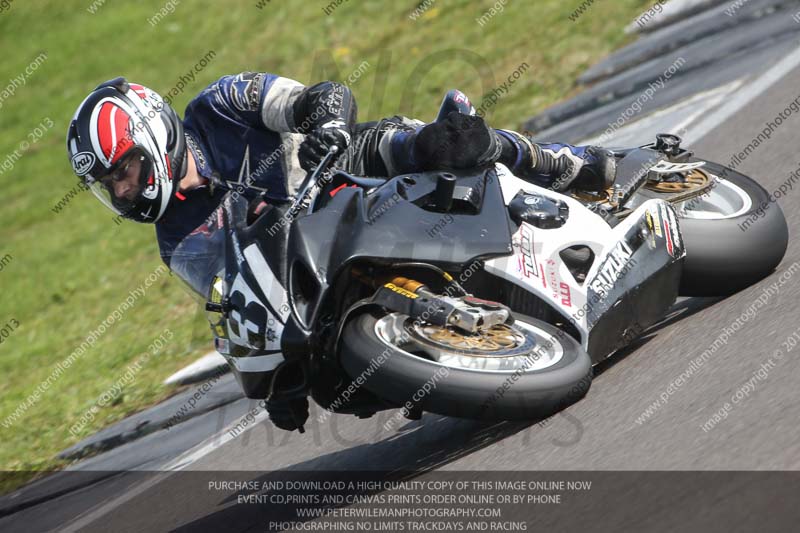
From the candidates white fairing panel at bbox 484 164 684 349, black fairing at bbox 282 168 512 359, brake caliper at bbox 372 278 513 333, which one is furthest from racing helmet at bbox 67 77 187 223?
white fairing panel at bbox 484 164 684 349

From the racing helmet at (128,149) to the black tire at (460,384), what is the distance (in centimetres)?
125

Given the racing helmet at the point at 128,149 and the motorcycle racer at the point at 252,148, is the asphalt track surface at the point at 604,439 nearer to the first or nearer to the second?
the motorcycle racer at the point at 252,148

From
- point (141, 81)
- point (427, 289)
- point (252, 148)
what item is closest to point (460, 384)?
point (427, 289)

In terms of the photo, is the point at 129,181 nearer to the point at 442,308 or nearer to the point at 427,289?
the point at 427,289

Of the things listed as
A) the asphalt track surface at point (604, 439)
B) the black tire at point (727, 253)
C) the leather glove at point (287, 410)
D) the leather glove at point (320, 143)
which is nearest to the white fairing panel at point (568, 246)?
the black tire at point (727, 253)

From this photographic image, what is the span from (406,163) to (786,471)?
2.18 metres

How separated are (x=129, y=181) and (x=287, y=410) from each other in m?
1.18

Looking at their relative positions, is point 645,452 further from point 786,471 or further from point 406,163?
point 406,163

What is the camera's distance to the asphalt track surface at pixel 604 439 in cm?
371

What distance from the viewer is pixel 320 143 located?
4.70 meters

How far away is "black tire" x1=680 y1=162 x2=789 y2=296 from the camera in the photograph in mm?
5461

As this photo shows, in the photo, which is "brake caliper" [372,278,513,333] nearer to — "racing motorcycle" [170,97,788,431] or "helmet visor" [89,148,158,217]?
"racing motorcycle" [170,97,788,431]

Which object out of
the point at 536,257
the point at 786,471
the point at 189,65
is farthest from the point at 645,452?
the point at 189,65

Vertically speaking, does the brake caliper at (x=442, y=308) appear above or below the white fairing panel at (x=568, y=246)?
above
